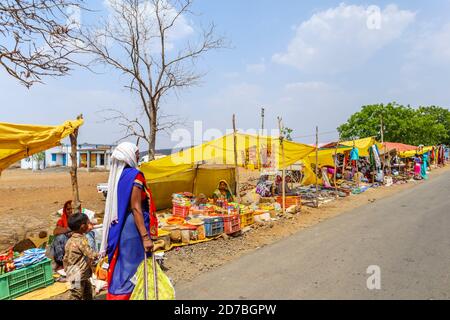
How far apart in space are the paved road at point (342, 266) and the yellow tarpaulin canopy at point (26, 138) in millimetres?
3357

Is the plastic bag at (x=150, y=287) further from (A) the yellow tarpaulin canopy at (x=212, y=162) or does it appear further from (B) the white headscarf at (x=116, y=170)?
(A) the yellow tarpaulin canopy at (x=212, y=162)

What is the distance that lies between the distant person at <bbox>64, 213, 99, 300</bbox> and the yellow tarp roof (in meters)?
5.12

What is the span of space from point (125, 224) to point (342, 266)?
12.2ft

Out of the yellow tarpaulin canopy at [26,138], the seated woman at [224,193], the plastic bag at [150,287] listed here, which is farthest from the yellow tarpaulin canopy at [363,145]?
the plastic bag at [150,287]

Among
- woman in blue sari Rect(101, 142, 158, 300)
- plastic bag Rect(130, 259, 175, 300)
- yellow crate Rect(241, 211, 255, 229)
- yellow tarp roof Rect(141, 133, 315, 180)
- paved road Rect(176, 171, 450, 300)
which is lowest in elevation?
paved road Rect(176, 171, 450, 300)

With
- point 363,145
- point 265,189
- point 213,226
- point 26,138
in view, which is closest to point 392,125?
point 363,145

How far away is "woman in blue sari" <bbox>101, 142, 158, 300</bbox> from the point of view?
2965mm

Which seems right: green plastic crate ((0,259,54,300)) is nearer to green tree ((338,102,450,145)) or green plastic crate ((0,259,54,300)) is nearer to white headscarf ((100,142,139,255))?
white headscarf ((100,142,139,255))

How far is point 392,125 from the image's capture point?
35.9 m

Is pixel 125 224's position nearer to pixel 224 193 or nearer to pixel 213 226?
pixel 213 226

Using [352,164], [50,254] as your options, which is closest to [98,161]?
[352,164]

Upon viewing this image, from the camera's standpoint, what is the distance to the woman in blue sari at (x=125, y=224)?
296cm

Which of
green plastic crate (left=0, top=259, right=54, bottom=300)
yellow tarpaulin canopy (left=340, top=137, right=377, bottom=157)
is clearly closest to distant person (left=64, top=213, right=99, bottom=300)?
green plastic crate (left=0, top=259, right=54, bottom=300)
